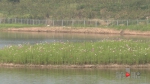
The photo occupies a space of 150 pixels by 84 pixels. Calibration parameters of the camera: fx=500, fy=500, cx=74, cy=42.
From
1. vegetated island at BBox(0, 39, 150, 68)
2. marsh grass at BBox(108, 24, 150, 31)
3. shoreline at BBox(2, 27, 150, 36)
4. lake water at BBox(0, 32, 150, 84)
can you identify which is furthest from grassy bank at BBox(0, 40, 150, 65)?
marsh grass at BBox(108, 24, 150, 31)

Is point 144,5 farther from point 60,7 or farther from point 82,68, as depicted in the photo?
point 82,68

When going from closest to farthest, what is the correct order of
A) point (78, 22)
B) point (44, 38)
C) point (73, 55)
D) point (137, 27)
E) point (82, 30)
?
point (73, 55)
point (44, 38)
point (137, 27)
point (82, 30)
point (78, 22)

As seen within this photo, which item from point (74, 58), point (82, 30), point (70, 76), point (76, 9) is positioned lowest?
point (70, 76)

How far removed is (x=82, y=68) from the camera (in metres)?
35.3

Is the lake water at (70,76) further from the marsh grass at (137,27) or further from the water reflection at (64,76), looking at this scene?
the marsh grass at (137,27)

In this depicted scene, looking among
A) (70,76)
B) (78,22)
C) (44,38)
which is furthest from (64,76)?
(78,22)

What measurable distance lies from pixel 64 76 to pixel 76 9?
7926cm

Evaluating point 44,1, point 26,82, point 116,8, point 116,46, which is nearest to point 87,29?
point 116,8

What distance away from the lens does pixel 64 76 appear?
106 ft

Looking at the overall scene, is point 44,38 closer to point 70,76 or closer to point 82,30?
point 82,30

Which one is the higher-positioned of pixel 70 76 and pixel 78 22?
pixel 78 22

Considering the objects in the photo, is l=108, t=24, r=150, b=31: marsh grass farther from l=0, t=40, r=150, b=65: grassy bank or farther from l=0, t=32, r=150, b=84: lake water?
l=0, t=32, r=150, b=84: lake water

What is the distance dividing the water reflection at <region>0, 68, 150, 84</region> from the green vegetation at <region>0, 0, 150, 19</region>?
70124mm

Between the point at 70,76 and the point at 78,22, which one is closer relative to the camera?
the point at 70,76
